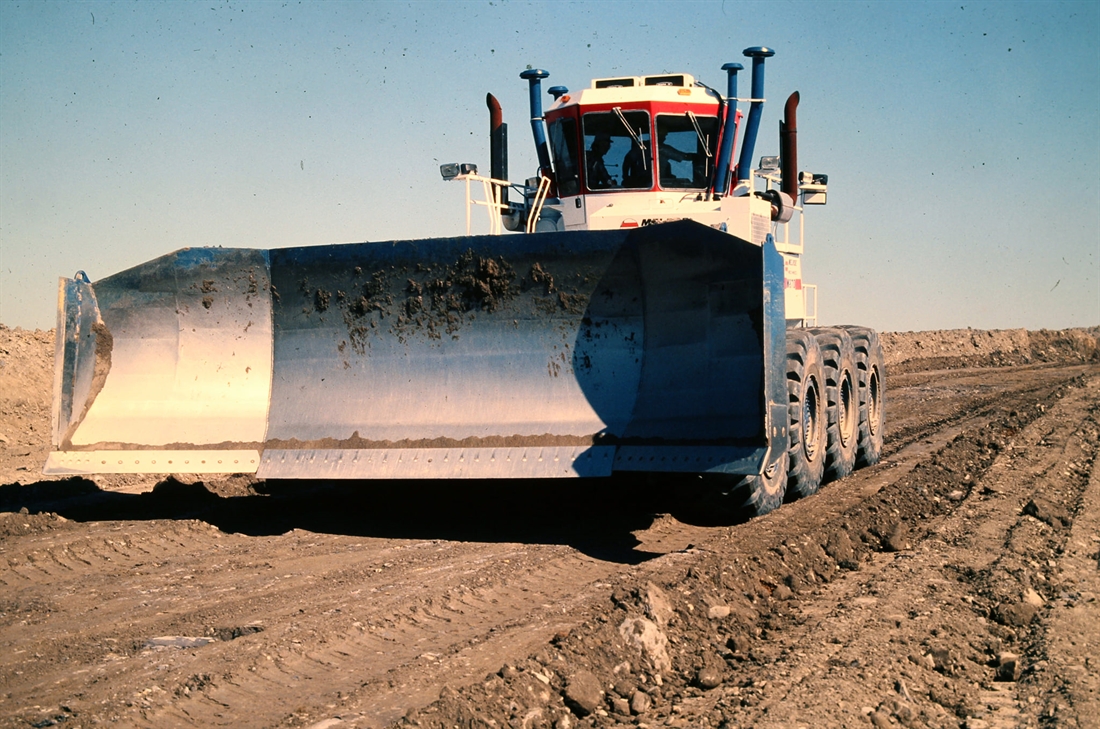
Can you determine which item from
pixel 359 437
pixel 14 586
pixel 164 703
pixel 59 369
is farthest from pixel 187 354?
pixel 164 703

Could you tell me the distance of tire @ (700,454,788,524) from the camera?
6.24m

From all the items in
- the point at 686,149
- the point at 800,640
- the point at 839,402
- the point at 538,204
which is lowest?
the point at 800,640

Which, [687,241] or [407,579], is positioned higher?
[687,241]

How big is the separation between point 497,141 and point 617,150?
1.46 m

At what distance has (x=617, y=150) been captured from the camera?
9.38 metres

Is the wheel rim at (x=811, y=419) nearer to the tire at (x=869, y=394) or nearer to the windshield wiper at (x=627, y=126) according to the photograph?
the tire at (x=869, y=394)

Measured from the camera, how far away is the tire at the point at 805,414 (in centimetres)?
730

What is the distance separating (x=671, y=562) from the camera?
566 centimetres

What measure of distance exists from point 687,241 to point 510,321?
4.31 feet

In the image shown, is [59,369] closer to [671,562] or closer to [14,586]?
[14,586]

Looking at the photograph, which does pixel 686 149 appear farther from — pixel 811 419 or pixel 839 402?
pixel 811 419

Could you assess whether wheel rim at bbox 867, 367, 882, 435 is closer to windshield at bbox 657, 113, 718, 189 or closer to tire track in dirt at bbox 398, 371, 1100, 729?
windshield at bbox 657, 113, 718, 189

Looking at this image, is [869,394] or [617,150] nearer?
[617,150]

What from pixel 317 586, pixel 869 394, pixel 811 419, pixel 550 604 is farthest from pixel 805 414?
pixel 317 586
